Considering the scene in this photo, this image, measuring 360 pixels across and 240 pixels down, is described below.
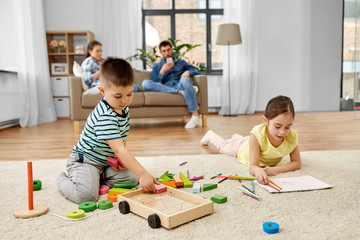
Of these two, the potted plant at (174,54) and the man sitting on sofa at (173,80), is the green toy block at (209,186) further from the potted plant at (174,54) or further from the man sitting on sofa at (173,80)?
the potted plant at (174,54)

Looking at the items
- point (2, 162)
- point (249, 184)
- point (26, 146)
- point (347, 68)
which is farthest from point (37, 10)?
point (347, 68)

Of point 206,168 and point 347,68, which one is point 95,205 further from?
point 347,68

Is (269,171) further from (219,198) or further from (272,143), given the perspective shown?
(219,198)

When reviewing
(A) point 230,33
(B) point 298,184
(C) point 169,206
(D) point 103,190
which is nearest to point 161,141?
(D) point 103,190

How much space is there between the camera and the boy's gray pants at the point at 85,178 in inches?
46.9

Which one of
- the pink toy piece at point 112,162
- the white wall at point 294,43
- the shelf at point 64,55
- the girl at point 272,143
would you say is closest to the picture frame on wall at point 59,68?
the shelf at point 64,55

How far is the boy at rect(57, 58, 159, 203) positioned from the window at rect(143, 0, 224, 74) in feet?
13.3

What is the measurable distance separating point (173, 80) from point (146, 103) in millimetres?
510

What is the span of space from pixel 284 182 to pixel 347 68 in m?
4.58

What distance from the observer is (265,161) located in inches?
65.5

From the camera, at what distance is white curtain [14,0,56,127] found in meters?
3.93

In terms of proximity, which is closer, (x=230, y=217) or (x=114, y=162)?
(x=230, y=217)

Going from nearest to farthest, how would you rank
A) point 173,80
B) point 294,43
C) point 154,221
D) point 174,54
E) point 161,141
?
point 154,221 < point 161,141 < point 173,80 < point 174,54 < point 294,43

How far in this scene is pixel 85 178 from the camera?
4.06 feet
